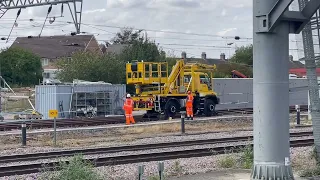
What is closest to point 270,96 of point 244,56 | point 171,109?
point 171,109

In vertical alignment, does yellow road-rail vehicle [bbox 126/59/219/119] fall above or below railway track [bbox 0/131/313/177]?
above

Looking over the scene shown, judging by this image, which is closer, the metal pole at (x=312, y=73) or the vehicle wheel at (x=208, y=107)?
the metal pole at (x=312, y=73)

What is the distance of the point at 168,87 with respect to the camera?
35.6 meters

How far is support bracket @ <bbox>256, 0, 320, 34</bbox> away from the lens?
30.8ft

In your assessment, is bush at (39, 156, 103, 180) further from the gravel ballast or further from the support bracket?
the support bracket

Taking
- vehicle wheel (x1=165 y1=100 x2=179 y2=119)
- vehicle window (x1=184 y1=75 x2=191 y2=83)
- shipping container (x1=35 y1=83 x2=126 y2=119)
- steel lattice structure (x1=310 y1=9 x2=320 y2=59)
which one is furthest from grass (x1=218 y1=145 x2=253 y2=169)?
shipping container (x1=35 y1=83 x2=126 y2=119)

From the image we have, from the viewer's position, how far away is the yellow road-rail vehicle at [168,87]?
3461cm

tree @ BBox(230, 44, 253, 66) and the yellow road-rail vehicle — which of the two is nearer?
the yellow road-rail vehicle

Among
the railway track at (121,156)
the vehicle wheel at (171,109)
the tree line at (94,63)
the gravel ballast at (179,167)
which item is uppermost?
the tree line at (94,63)

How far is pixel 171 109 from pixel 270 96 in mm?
25447

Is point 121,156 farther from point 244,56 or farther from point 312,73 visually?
point 244,56

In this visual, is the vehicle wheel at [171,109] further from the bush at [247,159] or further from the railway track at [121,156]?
the bush at [247,159]

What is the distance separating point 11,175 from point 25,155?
14.1 ft

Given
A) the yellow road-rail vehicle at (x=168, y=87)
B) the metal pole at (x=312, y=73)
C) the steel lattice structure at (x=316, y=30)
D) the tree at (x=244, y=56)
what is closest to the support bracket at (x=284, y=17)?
the metal pole at (x=312, y=73)
